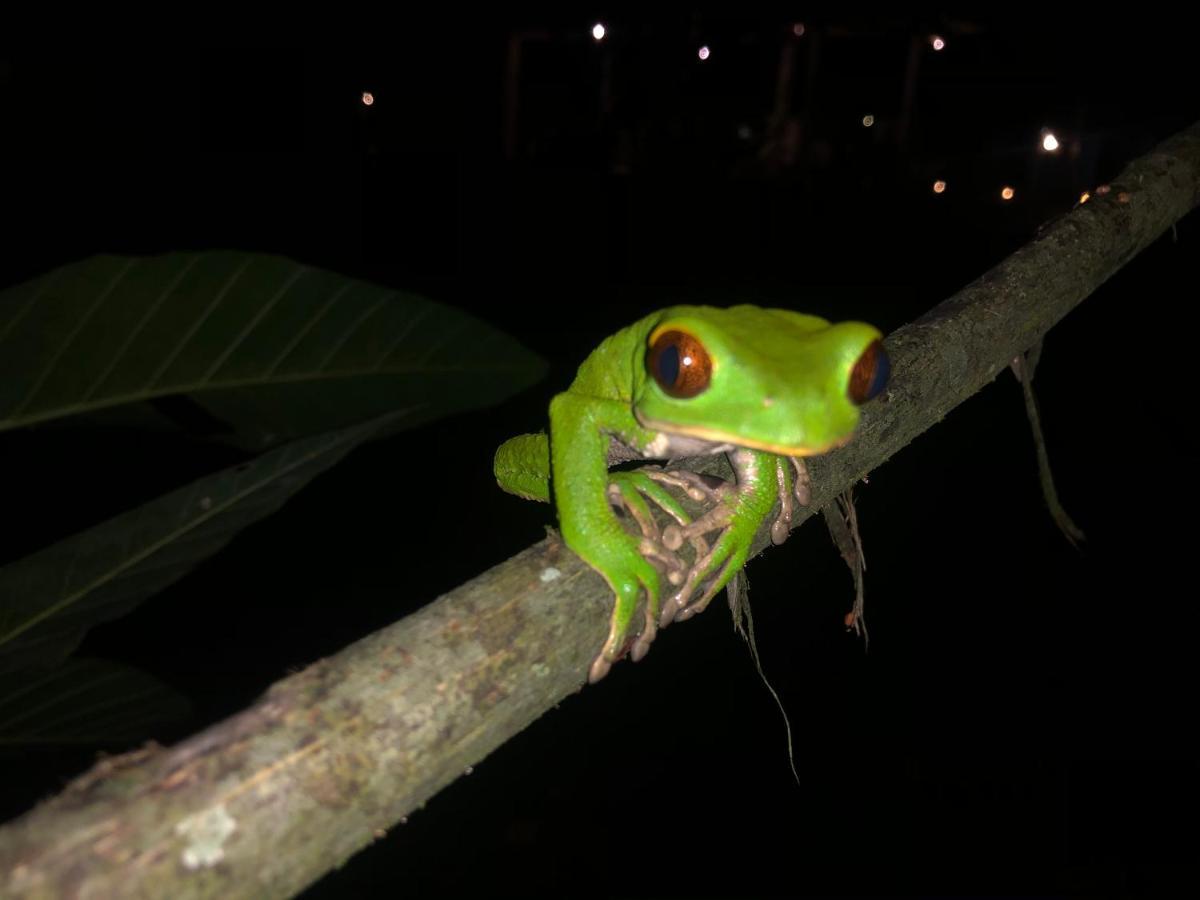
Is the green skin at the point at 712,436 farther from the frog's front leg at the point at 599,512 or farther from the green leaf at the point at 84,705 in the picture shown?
the green leaf at the point at 84,705

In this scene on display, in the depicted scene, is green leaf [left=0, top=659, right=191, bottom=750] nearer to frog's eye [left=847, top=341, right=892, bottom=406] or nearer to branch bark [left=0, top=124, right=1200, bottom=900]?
branch bark [left=0, top=124, right=1200, bottom=900]

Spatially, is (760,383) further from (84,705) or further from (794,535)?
(794,535)

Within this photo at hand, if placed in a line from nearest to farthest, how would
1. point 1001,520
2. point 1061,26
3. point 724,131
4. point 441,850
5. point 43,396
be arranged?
point 43,396
point 441,850
point 1001,520
point 1061,26
point 724,131

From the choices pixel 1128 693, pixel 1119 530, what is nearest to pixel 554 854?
pixel 1128 693

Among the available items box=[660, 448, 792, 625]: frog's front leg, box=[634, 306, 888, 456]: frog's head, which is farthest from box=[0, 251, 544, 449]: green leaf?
box=[660, 448, 792, 625]: frog's front leg

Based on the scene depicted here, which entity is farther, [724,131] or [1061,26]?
[724,131]

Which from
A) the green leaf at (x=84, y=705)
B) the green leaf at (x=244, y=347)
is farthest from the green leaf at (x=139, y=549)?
the green leaf at (x=244, y=347)

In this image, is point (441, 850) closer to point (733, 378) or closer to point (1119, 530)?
point (733, 378)
